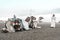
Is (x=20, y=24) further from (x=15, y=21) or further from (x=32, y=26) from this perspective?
(x=32, y=26)

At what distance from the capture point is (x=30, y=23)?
25.6 m

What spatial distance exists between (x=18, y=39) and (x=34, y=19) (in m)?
12.8

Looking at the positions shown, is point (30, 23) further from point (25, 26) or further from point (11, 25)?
point (11, 25)

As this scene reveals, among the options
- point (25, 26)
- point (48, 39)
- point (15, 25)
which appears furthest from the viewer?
point (25, 26)

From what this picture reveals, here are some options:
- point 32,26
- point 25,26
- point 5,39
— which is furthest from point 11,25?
point 5,39

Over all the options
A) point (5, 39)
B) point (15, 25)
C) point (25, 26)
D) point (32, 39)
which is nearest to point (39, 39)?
point (32, 39)

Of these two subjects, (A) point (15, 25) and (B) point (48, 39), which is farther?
(A) point (15, 25)

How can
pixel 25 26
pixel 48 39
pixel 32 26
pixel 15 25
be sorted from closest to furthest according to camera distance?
pixel 48 39 < pixel 15 25 < pixel 25 26 < pixel 32 26

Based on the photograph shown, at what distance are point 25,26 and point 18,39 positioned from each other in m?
9.18

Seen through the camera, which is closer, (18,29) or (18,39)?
(18,39)

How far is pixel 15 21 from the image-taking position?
849 inches

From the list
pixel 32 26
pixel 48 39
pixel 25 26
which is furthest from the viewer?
pixel 32 26

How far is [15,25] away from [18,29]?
663 millimetres

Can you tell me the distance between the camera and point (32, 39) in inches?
541
